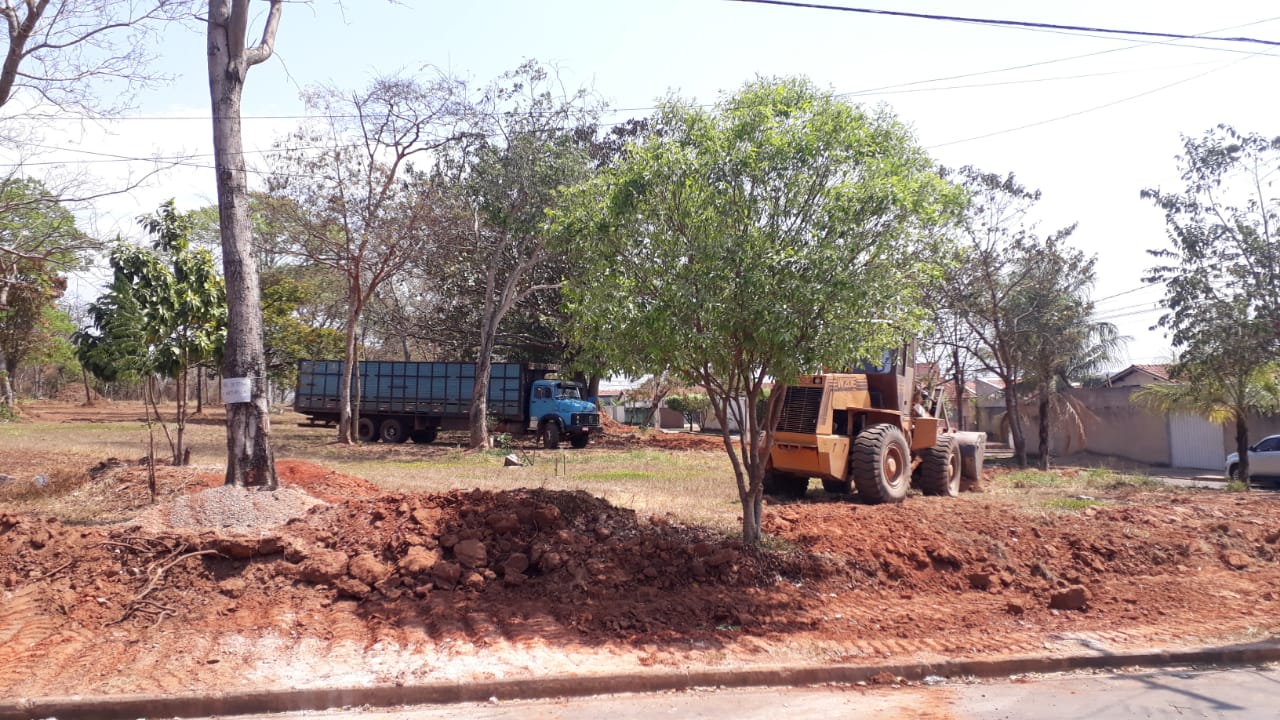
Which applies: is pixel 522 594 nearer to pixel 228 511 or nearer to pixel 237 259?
pixel 228 511

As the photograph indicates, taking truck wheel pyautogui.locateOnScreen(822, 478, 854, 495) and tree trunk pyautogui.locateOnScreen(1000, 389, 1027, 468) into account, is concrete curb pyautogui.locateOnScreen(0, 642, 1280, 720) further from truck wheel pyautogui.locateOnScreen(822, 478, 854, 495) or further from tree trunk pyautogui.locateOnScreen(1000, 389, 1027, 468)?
tree trunk pyautogui.locateOnScreen(1000, 389, 1027, 468)

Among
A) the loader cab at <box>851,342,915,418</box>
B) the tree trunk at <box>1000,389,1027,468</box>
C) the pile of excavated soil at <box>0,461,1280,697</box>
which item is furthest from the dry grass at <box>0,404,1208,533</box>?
the tree trunk at <box>1000,389,1027,468</box>

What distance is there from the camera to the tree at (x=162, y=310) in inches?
489

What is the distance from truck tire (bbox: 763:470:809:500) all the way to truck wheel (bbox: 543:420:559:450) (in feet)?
48.5

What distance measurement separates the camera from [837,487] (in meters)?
14.8

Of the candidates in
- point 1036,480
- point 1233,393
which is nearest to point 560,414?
point 1036,480

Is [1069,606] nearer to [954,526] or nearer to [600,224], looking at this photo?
[954,526]

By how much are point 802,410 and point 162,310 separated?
9396 mm

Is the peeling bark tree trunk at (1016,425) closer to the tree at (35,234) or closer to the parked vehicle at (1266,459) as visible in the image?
the parked vehicle at (1266,459)

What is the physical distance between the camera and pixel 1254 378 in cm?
2102

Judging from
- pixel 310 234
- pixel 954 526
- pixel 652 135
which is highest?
pixel 310 234

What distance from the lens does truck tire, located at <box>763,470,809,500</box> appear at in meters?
14.9

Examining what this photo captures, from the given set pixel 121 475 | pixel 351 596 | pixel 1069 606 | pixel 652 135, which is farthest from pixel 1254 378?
pixel 121 475

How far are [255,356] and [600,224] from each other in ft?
14.4
